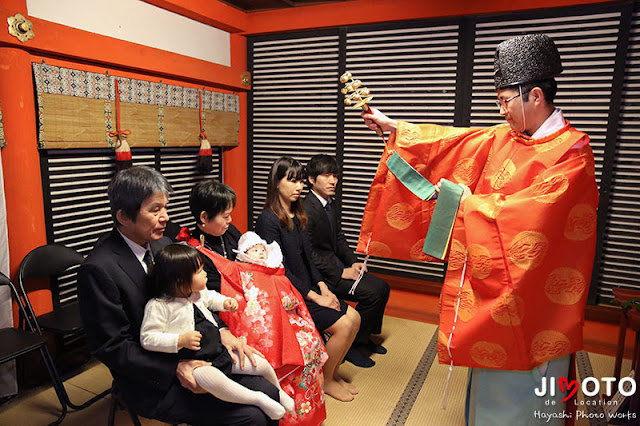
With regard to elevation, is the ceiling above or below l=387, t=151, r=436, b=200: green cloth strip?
above

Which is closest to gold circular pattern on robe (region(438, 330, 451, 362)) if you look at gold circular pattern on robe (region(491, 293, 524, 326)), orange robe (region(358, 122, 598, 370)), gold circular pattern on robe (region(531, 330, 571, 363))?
orange robe (region(358, 122, 598, 370))

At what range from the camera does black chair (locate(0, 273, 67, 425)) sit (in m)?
2.29

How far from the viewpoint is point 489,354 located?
179cm

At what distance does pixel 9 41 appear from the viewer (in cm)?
256

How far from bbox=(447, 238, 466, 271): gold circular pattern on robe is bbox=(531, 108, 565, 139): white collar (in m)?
0.57

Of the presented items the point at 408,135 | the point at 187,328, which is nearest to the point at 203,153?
the point at 408,135

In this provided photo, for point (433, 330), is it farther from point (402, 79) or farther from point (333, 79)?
point (333, 79)

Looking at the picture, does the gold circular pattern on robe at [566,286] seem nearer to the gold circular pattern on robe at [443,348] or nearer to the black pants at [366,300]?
the gold circular pattern on robe at [443,348]

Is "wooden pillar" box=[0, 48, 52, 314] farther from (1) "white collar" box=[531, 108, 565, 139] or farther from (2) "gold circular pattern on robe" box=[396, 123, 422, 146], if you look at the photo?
(1) "white collar" box=[531, 108, 565, 139]

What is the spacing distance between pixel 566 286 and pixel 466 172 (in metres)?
0.69

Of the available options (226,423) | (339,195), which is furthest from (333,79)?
(226,423)

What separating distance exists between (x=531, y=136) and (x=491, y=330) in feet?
2.82

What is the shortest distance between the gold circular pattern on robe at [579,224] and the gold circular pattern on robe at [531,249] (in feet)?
0.40

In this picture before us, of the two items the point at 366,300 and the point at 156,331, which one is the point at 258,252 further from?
the point at 366,300
